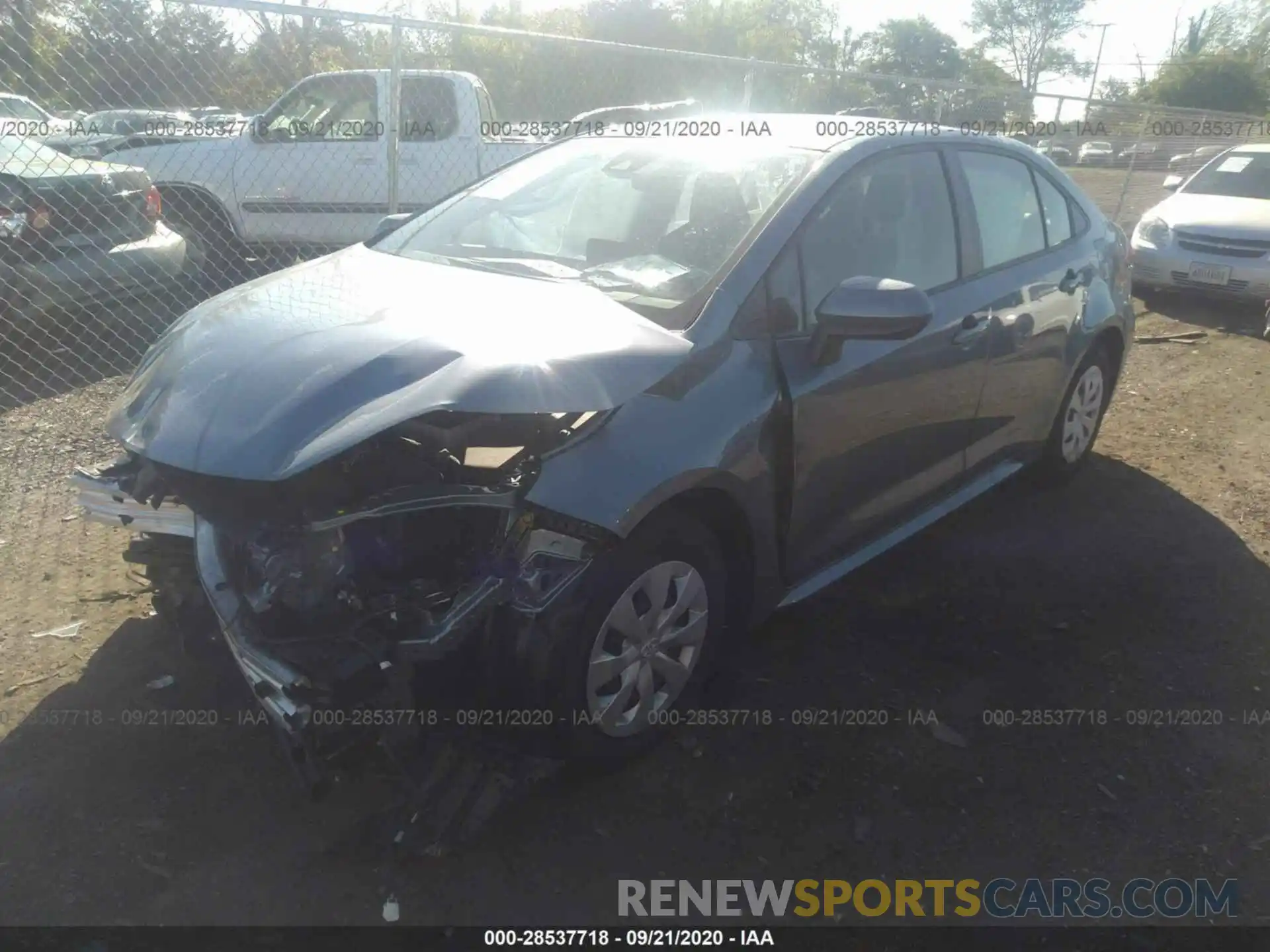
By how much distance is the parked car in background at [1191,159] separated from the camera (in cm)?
→ 1492

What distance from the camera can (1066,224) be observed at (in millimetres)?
4566

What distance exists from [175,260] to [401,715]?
17.6ft

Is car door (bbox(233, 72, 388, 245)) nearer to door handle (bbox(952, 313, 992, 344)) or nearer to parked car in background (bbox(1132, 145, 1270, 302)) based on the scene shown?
door handle (bbox(952, 313, 992, 344))

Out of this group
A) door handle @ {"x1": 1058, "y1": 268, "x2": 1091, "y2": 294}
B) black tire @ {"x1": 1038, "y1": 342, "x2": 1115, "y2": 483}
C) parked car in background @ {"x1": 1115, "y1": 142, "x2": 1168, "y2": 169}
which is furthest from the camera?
parked car in background @ {"x1": 1115, "y1": 142, "x2": 1168, "y2": 169}

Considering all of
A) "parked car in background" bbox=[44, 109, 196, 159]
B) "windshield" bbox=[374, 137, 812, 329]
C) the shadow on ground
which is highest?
"windshield" bbox=[374, 137, 812, 329]

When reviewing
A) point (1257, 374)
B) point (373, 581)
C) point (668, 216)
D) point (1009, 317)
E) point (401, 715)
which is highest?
point (668, 216)

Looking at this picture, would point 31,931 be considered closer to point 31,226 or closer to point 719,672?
point 719,672

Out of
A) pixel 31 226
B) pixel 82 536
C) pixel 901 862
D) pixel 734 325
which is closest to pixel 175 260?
pixel 31 226

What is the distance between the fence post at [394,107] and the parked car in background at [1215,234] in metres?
7.07

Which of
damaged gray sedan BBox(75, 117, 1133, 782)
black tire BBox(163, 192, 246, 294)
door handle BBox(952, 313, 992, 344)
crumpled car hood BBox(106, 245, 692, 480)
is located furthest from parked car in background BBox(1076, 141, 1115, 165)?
crumpled car hood BBox(106, 245, 692, 480)

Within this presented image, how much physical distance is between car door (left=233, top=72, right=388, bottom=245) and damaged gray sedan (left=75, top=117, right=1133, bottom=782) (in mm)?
4537

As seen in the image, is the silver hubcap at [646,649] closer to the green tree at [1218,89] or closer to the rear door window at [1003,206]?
the rear door window at [1003,206]

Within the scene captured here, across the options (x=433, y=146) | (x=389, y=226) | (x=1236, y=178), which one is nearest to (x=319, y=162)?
(x=433, y=146)

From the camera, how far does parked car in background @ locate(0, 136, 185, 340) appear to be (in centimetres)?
570
